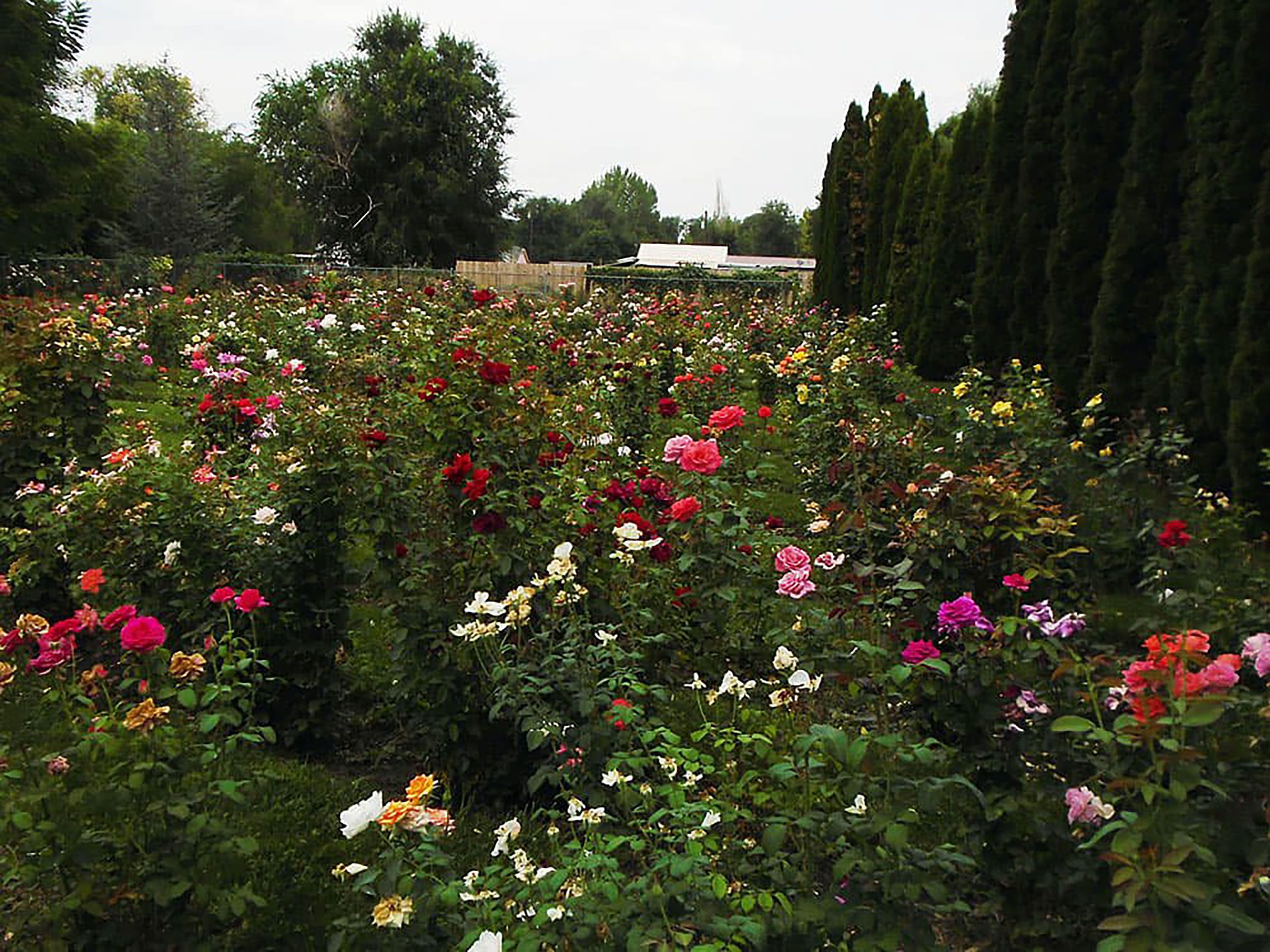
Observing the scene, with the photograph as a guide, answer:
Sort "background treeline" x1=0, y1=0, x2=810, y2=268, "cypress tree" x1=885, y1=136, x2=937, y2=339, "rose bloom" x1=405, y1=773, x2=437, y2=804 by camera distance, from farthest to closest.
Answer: "background treeline" x1=0, y1=0, x2=810, y2=268 < "cypress tree" x1=885, y1=136, x2=937, y2=339 < "rose bloom" x1=405, y1=773, x2=437, y2=804

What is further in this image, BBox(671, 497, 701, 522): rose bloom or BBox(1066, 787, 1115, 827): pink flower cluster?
BBox(671, 497, 701, 522): rose bloom

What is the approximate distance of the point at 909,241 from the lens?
40.7 feet

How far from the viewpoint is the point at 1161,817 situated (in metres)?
1.23

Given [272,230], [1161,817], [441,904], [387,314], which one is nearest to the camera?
[1161,817]

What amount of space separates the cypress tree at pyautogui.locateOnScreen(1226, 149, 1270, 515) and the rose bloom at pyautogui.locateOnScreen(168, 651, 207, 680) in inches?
185

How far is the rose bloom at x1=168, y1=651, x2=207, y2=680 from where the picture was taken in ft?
5.77

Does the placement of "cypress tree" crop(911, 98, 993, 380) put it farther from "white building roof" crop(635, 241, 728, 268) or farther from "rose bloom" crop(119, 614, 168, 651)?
"white building roof" crop(635, 241, 728, 268)

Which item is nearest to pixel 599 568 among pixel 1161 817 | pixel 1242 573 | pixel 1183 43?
pixel 1161 817

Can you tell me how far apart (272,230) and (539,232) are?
27.9 m

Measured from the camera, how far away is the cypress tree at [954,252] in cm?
999

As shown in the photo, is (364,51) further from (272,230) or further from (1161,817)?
(1161,817)

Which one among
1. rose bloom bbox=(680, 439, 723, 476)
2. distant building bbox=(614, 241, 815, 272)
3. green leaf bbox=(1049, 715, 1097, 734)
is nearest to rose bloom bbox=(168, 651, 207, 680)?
rose bloom bbox=(680, 439, 723, 476)

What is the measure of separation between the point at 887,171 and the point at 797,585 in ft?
43.7

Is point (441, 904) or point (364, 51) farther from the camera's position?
point (364, 51)
